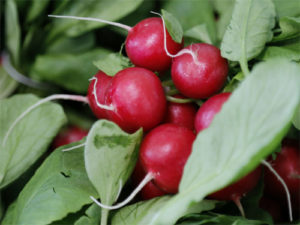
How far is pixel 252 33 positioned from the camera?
0.56 m

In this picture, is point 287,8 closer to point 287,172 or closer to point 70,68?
point 287,172

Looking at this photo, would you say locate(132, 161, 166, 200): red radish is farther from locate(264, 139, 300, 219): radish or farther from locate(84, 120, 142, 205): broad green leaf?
locate(264, 139, 300, 219): radish

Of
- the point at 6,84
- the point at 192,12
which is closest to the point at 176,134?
the point at 192,12

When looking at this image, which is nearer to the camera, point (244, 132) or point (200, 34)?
point (244, 132)

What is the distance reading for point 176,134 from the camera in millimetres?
527


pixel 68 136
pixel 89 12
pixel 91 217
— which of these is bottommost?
pixel 68 136

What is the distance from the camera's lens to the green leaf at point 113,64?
24.2 inches

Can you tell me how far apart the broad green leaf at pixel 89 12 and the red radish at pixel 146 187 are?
1.15 feet

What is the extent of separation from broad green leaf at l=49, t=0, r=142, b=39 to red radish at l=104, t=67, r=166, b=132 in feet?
0.93

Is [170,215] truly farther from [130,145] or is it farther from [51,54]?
[51,54]

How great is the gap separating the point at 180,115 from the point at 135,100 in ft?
0.30

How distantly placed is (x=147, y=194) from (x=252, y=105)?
0.26 m

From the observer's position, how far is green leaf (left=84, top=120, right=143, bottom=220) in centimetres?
50

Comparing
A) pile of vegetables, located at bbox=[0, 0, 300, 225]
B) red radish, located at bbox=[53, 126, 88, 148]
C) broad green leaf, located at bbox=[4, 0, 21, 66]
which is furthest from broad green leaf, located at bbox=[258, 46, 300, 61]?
broad green leaf, located at bbox=[4, 0, 21, 66]
